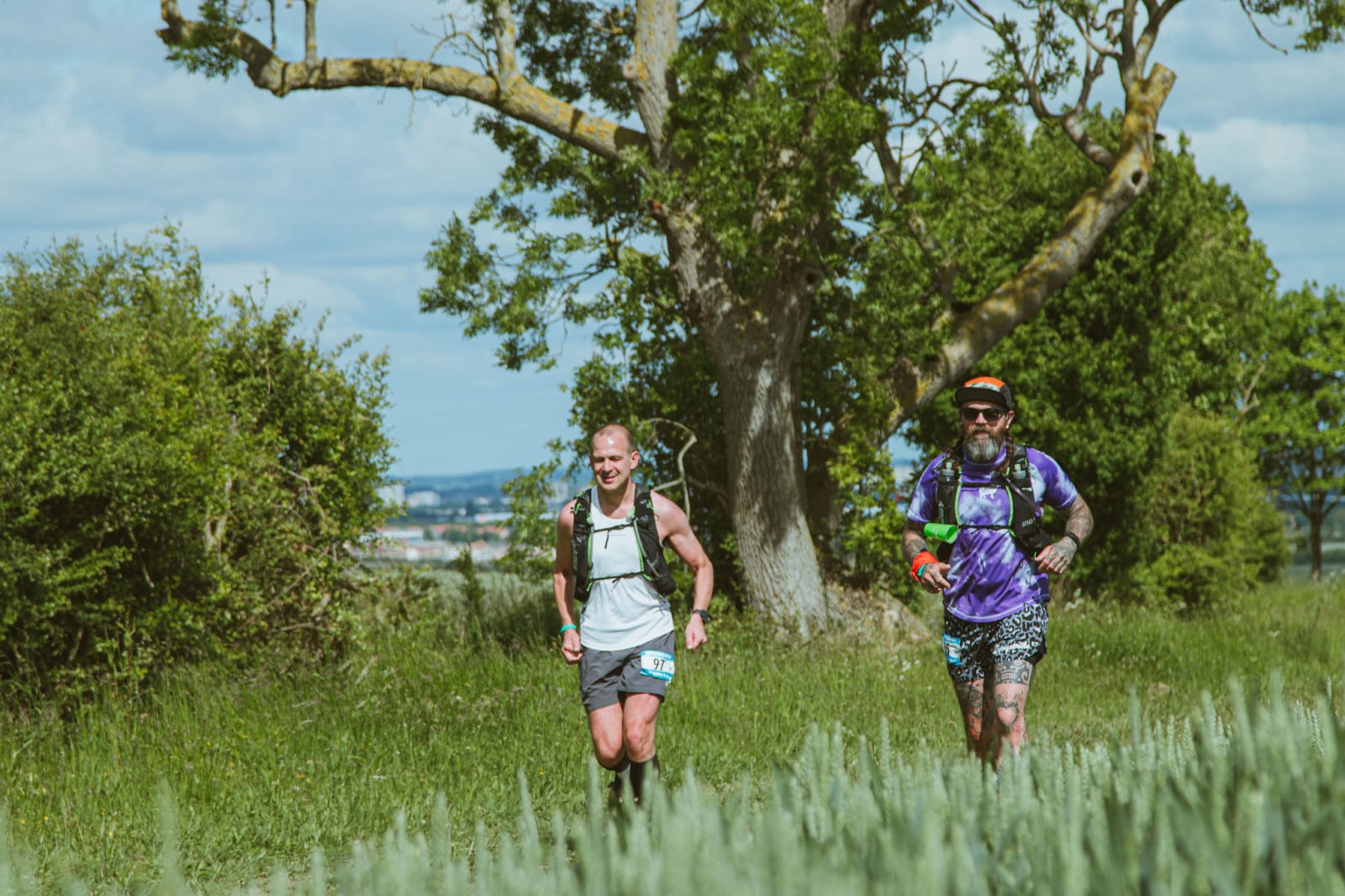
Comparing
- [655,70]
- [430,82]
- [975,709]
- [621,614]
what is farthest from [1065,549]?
[430,82]

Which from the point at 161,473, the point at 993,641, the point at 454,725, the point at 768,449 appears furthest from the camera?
the point at 768,449

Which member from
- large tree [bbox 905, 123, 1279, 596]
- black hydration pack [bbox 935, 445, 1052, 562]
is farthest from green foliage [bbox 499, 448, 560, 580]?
black hydration pack [bbox 935, 445, 1052, 562]

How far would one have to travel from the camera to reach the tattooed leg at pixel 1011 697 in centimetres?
552

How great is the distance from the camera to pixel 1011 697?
18.2ft

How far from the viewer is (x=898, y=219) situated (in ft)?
36.4

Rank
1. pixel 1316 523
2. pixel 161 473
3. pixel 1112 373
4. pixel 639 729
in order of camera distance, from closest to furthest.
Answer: pixel 639 729, pixel 161 473, pixel 1112 373, pixel 1316 523

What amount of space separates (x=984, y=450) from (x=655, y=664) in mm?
1864

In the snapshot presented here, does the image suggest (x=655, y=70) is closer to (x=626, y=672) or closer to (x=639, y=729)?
(x=626, y=672)

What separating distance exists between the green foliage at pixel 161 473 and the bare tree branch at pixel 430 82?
190 centimetres

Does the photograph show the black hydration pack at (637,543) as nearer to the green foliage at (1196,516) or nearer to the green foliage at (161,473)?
the green foliage at (161,473)

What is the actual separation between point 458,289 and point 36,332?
367cm

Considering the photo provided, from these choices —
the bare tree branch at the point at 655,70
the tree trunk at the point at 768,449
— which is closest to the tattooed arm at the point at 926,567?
the tree trunk at the point at 768,449

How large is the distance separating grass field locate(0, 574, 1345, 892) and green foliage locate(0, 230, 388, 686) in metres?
0.61

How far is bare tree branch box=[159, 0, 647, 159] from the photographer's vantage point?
1192cm
